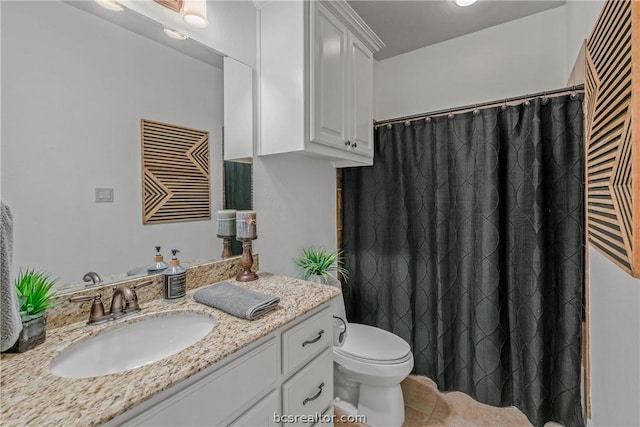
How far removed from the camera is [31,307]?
76 cm

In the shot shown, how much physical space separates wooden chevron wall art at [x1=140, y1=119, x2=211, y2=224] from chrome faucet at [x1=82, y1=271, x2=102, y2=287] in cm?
23

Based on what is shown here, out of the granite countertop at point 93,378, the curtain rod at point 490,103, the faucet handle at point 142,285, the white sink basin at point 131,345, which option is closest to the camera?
the granite countertop at point 93,378

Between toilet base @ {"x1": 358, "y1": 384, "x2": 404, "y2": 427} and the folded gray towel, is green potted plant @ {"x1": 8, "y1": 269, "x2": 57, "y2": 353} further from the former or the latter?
toilet base @ {"x1": 358, "y1": 384, "x2": 404, "y2": 427}

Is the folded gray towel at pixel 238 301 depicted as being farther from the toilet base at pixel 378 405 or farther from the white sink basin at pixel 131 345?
the toilet base at pixel 378 405

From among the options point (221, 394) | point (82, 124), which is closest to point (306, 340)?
point (221, 394)

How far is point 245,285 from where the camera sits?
1258 millimetres

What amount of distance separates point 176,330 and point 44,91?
0.83m

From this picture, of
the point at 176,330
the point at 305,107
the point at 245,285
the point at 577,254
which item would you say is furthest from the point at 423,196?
the point at 176,330

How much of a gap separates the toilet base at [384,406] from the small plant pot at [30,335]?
4.92 feet

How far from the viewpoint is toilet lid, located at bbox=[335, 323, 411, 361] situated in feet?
5.10

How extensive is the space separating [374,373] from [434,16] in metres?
2.24

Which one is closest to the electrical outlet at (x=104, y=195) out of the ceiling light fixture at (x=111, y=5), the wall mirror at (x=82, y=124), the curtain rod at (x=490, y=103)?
the wall mirror at (x=82, y=124)

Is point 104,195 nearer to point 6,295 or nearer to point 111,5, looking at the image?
point 6,295

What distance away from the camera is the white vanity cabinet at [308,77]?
134 cm
